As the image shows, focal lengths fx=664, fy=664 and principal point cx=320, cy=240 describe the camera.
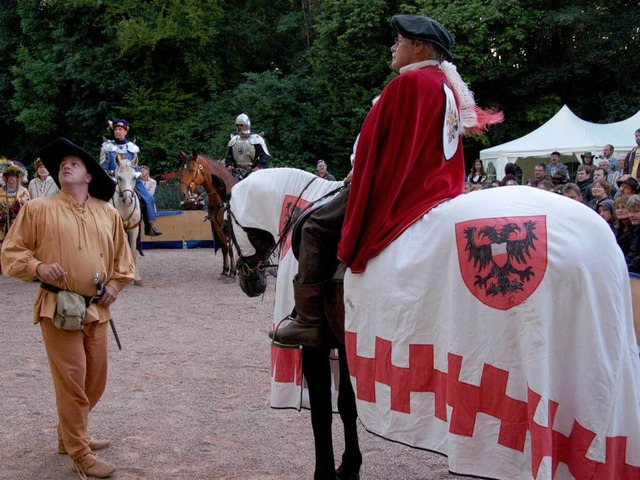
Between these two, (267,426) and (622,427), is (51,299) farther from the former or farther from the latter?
(622,427)

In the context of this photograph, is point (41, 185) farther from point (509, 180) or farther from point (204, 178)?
point (509, 180)

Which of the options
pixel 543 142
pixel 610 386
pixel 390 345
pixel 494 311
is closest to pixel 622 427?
pixel 610 386

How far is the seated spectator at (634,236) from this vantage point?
5.92 meters

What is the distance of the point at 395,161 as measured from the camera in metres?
3.07

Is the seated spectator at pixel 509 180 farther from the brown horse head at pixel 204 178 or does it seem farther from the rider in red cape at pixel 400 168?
the rider in red cape at pixel 400 168

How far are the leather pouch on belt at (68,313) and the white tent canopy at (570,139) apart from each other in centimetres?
1542

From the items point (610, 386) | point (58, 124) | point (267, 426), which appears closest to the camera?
point (610, 386)

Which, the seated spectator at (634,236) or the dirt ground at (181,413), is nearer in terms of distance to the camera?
the dirt ground at (181,413)

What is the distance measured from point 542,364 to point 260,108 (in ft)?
72.7

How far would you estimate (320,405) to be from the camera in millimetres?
3668

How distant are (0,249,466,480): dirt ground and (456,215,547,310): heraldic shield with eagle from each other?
1.88m

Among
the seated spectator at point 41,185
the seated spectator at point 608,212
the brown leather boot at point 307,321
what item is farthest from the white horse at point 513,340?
the seated spectator at point 41,185

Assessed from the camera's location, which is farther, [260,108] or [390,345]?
[260,108]

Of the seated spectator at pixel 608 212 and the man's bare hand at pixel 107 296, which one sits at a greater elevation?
the seated spectator at pixel 608 212
